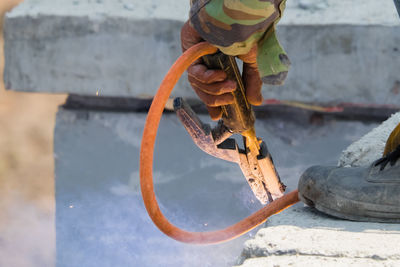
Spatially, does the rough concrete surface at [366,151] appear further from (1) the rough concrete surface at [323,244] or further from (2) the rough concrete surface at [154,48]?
(2) the rough concrete surface at [154,48]

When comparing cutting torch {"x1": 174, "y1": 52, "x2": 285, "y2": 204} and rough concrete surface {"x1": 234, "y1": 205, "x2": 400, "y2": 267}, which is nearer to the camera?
rough concrete surface {"x1": 234, "y1": 205, "x2": 400, "y2": 267}

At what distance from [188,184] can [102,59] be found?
44cm

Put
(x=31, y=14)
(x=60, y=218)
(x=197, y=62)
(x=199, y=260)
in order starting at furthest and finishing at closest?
(x=31, y=14) → (x=60, y=218) → (x=199, y=260) → (x=197, y=62)

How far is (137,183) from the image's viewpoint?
4.87 feet

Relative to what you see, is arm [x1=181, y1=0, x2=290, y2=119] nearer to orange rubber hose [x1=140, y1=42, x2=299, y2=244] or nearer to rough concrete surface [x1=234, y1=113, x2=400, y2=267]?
orange rubber hose [x1=140, y1=42, x2=299, y2=244]

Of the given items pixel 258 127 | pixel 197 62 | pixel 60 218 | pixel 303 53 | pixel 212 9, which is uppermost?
pixel 212 9

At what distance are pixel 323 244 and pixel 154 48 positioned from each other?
100 centimetres

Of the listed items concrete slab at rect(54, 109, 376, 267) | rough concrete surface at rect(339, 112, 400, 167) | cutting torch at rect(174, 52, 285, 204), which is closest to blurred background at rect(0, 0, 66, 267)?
concrete slab at rect(54, 109, 376, 267)

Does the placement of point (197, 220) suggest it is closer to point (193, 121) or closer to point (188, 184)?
point (188, 184)

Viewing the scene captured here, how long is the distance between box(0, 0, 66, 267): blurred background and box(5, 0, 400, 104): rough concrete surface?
82mm

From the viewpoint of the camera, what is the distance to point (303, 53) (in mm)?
1467

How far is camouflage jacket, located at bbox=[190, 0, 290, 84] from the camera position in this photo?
2.13 feet

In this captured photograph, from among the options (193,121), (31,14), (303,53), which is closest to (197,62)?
(193,121)

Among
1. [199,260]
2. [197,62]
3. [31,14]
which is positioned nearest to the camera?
[197,62]
